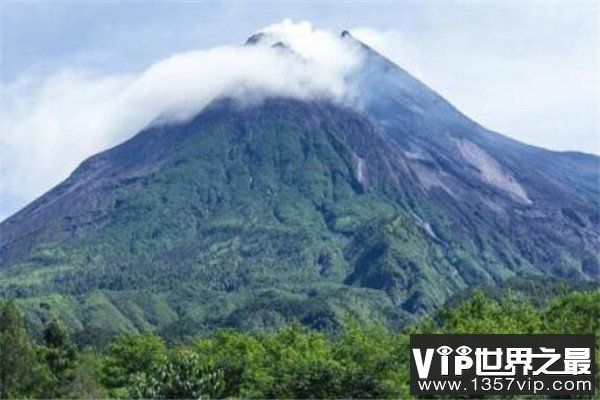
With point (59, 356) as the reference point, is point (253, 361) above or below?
below

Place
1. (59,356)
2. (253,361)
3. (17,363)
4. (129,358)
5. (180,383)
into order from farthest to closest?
(129,358) < (59,356) < (253,361) < (17,363) < (180,383)

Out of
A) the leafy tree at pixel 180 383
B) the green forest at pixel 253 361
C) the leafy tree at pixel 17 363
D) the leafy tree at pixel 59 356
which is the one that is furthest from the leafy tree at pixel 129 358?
the leafy tree at pixel 180 383

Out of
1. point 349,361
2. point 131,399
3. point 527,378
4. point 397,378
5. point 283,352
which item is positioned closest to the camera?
point 527,378

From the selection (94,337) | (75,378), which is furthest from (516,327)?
(94,337)

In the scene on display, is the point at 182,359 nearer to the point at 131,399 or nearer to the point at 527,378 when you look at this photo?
the point at 131,399

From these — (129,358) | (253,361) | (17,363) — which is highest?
(17,363)

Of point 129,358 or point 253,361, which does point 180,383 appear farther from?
point 129,358

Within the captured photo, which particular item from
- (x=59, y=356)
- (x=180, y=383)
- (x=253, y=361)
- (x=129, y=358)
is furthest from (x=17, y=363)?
(x=129, y=358)

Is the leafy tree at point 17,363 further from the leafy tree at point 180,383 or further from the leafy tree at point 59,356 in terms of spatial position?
the leafy tree at point 180,383
